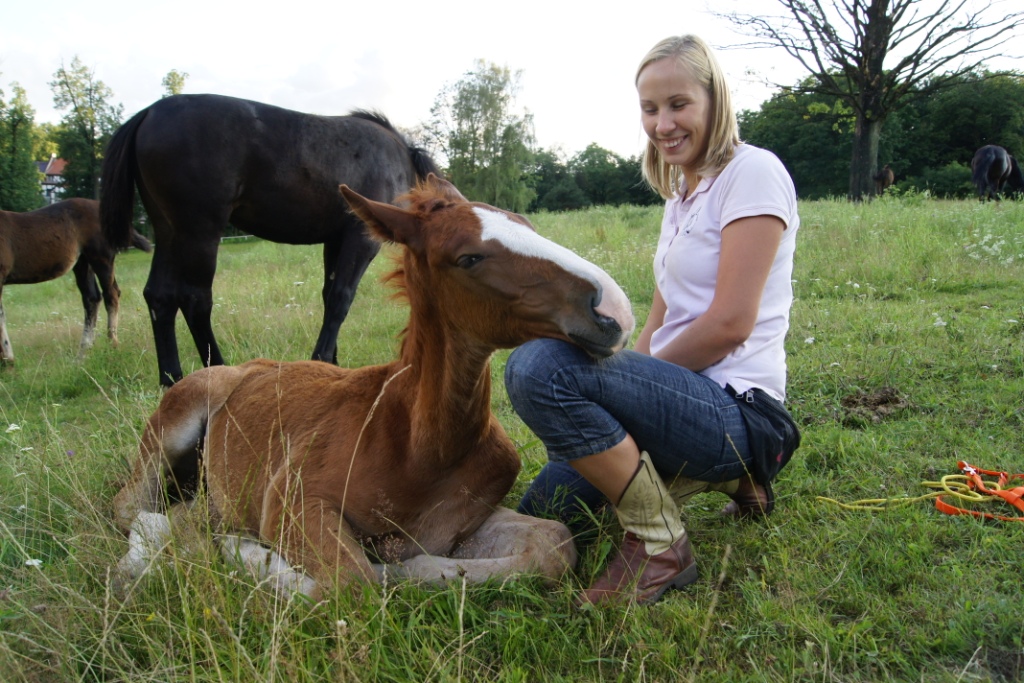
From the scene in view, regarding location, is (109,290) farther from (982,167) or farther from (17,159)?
(17,159)

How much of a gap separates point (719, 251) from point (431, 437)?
3.92ft

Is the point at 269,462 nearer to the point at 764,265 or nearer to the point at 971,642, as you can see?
the point at 764,265

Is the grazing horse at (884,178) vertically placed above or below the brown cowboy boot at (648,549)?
above

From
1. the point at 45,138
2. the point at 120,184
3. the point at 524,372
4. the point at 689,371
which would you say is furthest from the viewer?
the point at 45,138

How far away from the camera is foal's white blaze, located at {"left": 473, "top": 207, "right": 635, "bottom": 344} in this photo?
75.4 inches

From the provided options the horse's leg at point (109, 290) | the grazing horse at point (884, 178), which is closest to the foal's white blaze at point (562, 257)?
the horse's leg at point (109, 290)

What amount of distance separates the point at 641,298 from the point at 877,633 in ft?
17.7

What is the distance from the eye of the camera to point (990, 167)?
16.8 meters

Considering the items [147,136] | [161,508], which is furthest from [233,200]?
[161,508]

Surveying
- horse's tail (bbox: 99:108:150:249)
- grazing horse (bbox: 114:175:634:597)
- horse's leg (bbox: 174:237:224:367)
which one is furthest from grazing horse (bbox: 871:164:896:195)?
grazing horse (bbox: 114:175:634:597)

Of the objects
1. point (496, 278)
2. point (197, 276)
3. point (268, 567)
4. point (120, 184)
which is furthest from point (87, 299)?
point (496, 278)

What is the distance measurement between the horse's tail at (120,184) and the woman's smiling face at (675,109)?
437 cm

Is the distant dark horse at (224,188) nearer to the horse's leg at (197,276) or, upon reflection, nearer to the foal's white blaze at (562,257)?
the horse's leg at (197,276)

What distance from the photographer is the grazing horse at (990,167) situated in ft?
54.0
